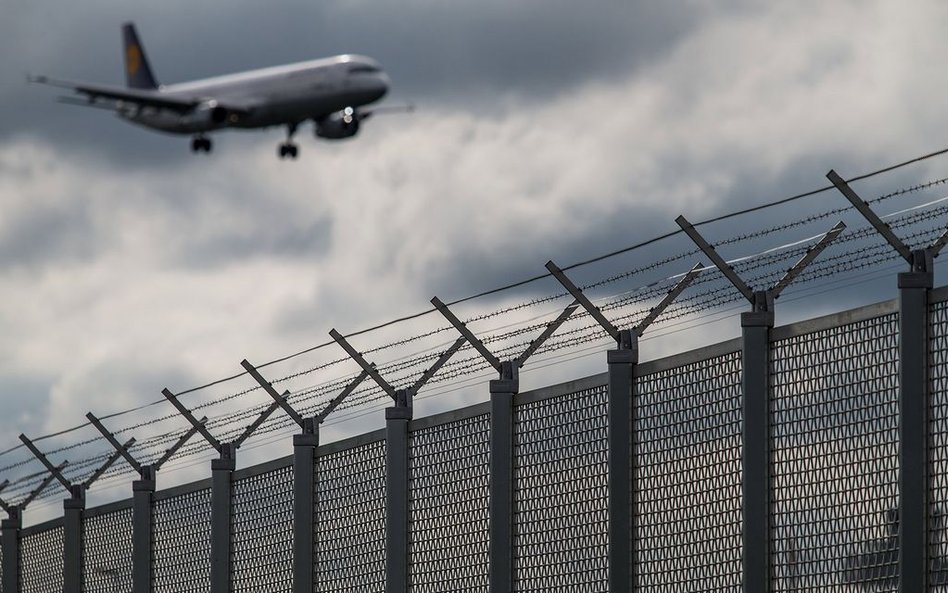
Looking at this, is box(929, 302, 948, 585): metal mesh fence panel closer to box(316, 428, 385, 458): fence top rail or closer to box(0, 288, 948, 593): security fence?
box(0, 288, 948, 593): security fence

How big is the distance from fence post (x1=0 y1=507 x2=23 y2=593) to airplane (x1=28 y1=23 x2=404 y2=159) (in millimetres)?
14295

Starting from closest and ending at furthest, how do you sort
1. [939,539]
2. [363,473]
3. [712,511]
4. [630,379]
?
[939,539]
[712,511]
[630,379]
[363,473]

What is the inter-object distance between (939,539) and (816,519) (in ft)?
4.04

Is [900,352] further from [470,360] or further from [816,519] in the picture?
[470,360]

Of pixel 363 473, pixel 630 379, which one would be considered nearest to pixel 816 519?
pixel 630 379

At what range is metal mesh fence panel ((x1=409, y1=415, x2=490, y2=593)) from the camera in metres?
18.2

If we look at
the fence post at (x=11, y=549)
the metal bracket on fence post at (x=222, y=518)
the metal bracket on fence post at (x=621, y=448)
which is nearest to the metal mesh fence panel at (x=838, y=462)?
the metal bracket on fence post at (x=621, y=448)

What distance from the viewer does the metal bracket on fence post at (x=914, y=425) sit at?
12.5 m

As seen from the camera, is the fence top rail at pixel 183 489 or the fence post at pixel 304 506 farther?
the fence top rail at pixel 183 489

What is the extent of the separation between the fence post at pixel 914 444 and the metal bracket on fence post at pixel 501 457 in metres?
4.97

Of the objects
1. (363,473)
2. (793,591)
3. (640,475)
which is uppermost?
(363,473)

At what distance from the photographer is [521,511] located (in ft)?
57.3

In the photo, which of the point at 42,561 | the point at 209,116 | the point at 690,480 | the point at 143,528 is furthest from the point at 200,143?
the point at 42,561

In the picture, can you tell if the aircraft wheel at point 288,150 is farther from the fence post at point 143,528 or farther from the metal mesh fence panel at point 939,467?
the fence post at point 143,528
